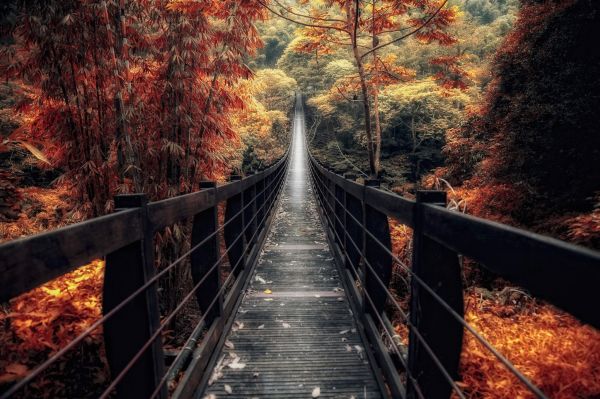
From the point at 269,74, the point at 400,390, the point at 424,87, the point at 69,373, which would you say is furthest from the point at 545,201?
the point at 269,74

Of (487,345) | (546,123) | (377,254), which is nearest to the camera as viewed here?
(487,345)

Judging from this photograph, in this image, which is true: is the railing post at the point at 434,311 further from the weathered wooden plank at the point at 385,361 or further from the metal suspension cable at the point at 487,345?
the weathered wooden plank at the point at 385,361

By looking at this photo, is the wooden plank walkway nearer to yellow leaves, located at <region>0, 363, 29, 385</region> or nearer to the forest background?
yellow leaves, located at <region>0, 363, 29, 385</region>

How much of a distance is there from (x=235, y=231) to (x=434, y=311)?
2.44m

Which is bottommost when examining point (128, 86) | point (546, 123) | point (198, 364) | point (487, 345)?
point (198, 364)

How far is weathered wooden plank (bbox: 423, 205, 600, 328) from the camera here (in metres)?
0.71

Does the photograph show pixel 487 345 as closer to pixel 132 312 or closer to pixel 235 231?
pixel 132 312

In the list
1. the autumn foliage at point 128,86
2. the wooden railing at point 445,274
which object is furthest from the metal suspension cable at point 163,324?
the autumn foliage at point 128,86

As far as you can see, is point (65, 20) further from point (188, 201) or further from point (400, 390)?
point (400, 390)

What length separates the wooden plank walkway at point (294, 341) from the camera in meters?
2.23

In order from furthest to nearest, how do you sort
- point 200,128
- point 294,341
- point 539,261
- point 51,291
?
point 200,128 < point 294,341 < point 51,291 < point 539,261

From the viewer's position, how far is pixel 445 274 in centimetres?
150

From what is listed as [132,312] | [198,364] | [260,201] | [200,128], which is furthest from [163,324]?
[200,128]

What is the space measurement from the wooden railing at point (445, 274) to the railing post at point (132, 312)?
1230mm
